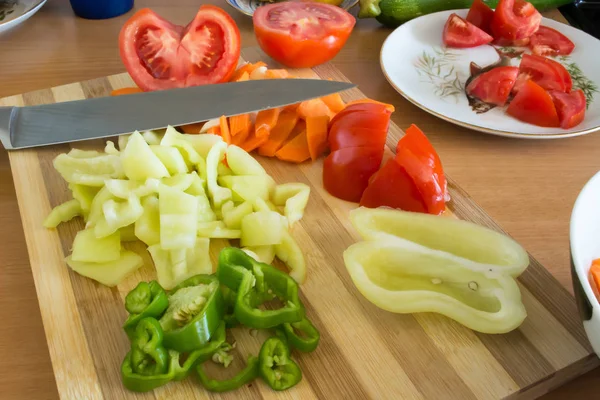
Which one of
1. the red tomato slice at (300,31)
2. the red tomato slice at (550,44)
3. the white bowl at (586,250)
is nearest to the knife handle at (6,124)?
the red tomato slice at (300,31)

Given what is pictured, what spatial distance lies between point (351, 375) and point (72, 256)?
2.01 ft

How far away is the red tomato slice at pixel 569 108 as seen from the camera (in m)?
1.59

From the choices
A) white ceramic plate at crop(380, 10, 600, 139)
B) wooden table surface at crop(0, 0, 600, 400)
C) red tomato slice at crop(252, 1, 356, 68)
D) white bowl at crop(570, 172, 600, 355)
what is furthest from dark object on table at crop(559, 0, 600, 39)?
white bowl at crop(570, 172, 600, 355)

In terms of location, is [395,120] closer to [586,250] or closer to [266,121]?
[266,121]

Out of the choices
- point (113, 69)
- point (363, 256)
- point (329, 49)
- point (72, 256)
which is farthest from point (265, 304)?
point (113, 69)

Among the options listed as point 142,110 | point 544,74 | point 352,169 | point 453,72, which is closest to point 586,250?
point 352,169

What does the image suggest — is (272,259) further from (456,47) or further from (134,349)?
(456,47)

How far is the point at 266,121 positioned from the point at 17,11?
3.82 ft

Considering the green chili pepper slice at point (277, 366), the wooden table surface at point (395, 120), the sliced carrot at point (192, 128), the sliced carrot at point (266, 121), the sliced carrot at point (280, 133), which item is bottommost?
the wooden table surface at point (395, 120)

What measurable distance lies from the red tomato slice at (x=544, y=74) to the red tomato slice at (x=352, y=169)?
0.62 meters

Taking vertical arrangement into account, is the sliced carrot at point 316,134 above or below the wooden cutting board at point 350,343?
above

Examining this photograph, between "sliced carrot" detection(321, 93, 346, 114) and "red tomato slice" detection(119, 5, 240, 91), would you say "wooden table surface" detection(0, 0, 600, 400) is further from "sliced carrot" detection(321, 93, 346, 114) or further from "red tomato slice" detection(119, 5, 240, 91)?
"red tomato slice" detection(119, 5, 240, 91)

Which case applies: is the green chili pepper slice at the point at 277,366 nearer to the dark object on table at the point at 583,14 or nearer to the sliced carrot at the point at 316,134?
the sliced carrot at the point at 316,134

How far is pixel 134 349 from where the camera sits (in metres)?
0.99
